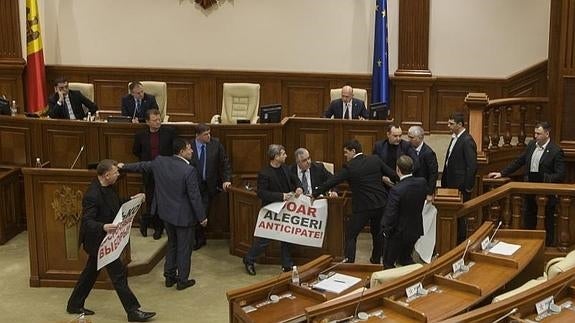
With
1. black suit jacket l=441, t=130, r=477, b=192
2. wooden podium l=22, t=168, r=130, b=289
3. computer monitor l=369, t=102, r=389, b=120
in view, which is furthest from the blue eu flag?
wooden podium l=22, t=168, r=130, b=289

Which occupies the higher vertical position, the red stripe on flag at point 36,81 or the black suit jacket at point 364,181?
the red stripe on flag at point 36,81

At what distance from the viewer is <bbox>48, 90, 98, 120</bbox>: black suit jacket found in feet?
32.1

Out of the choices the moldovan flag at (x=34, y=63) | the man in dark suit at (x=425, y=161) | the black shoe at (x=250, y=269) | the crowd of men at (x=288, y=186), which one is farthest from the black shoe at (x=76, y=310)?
the moldovan flag at (x=34, y=63)

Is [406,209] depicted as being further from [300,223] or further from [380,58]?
[380,58]

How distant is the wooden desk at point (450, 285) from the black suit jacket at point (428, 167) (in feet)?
6.04

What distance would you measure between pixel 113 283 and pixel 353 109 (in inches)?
157

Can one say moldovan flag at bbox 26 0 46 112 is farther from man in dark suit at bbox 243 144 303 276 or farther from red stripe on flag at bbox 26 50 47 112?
man in dark suit at bbox 243 144 303 276

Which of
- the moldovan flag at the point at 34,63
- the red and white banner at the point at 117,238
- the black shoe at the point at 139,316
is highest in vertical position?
the moldovan flag at the point at 34,63

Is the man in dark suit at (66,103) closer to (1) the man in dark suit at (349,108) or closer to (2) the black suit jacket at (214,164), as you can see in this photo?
(2) the black suit jacket at (214,164)

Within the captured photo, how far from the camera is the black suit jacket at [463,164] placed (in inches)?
316

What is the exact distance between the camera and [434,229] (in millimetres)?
7270

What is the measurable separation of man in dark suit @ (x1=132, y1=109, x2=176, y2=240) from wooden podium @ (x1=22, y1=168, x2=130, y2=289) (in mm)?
1173

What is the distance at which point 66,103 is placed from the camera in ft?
32.3

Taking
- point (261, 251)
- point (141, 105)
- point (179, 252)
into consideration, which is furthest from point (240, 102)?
point (179, 252)
